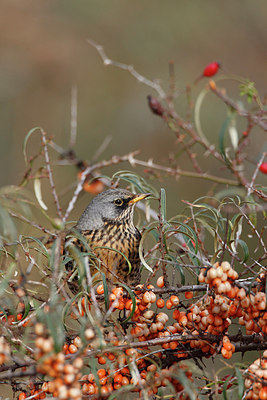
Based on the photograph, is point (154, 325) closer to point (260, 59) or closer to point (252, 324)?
point (252, 324)

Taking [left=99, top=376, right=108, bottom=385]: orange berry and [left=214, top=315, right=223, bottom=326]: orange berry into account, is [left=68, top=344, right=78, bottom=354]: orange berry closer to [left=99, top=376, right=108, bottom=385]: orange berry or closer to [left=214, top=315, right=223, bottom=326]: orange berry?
[left=99, top=376, right=108, bottom=385]: orange berry

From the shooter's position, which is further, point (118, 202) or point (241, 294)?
point (118, 202)

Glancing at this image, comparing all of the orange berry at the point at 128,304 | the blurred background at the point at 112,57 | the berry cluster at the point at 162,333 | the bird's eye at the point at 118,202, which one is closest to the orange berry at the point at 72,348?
the berry cluster at the point at 162,333

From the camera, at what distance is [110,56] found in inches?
284

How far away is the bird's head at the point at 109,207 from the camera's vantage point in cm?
313

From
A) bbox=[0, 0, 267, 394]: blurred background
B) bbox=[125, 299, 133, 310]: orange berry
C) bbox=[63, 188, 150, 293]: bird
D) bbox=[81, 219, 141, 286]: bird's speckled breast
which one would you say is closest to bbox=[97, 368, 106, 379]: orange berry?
bbox=[125, 299, 133, 310]: orange berry

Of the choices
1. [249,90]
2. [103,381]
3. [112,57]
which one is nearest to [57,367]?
[103,381]

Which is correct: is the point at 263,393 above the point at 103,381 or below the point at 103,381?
above

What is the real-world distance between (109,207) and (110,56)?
4.43m

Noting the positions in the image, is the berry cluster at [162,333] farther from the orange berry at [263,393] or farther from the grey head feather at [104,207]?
the grey head feather at [104,207]

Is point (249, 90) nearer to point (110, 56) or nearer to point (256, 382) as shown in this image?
point (256, 382)

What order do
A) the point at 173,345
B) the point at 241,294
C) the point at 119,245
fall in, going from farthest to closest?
the point at 119,245 < the point at 173,345 < the point at 241,294

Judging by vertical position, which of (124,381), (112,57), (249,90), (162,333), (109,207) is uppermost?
(112,57)

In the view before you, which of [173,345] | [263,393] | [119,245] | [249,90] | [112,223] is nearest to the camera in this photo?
[263,393]
